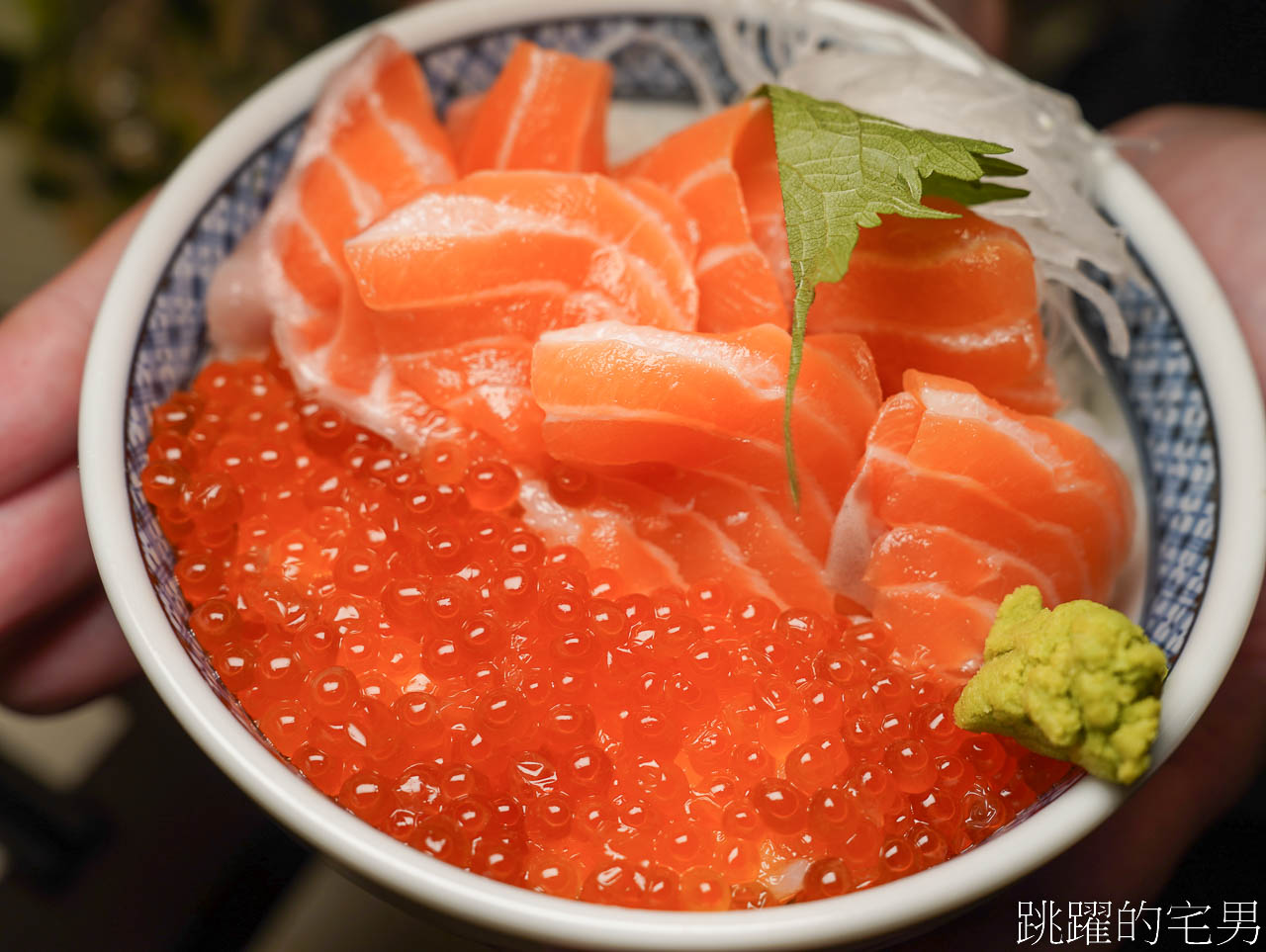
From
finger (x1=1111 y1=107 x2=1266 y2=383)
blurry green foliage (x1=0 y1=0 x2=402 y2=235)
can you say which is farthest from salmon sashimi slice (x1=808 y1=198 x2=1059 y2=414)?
blurry green foliage (x1=0 y1=0 x2=402 y2=235)

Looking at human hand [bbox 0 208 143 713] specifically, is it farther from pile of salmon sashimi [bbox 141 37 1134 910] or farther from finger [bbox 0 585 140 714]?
pile of salmon sashimi [bbox 141 37 1134 910]

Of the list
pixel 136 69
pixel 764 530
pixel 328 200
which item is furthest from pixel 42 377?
pixel 136 69

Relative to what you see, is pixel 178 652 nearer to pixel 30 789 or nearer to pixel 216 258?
pixel 216 258

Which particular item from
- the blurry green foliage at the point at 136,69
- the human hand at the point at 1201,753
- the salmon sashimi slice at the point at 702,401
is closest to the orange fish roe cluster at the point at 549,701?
the salmon sashimi slice at the point at 702,401

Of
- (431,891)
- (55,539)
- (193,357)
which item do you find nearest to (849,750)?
(431,891)

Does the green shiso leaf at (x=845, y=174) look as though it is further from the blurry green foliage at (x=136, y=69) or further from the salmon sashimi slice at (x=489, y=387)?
the blurry green foliage at (x=136, y=69)
